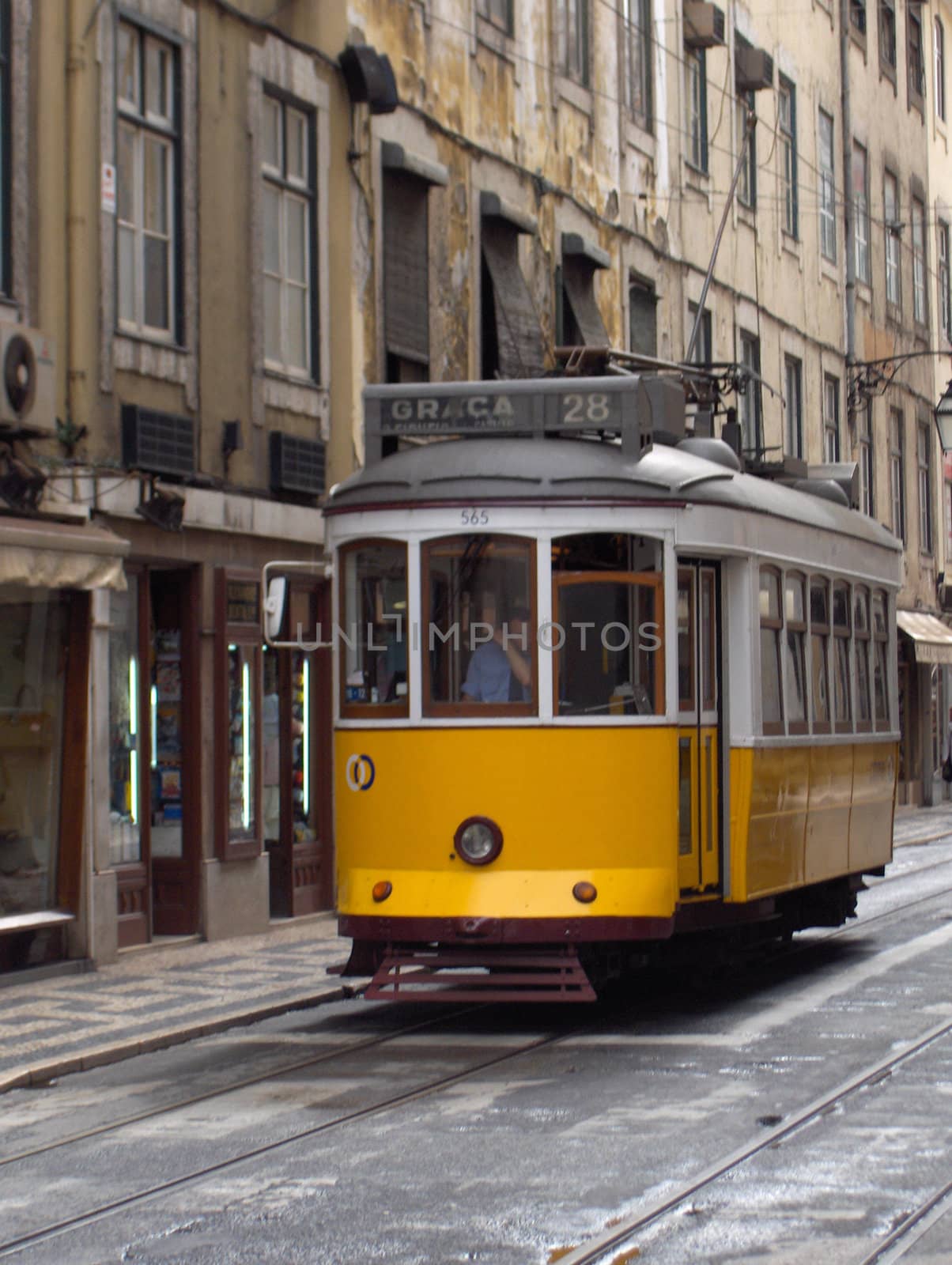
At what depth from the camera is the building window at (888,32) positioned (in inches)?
1582

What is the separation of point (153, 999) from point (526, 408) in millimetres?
4135

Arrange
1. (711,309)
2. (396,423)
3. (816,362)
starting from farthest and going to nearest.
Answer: (816,362)
(711,309)
(396,423)

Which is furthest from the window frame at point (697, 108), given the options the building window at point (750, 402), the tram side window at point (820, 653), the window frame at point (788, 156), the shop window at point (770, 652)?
the shop window at point (770, 652)

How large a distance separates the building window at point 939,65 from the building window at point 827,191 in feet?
30.3

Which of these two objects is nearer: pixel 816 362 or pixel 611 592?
pixel 611 592

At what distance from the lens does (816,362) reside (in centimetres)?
3491

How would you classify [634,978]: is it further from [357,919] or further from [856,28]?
[856,28]

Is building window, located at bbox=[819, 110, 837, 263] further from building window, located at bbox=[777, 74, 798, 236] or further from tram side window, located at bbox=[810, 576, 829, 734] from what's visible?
tram side window, located at bbox=[810, 576, 829, 734]

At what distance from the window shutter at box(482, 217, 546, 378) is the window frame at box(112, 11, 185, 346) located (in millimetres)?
5799

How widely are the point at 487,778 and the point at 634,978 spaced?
3.15 m

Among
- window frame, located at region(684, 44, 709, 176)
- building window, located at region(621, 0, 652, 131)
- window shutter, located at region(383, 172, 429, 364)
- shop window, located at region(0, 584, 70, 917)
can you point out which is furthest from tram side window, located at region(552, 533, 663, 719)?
window frame, located at region(684, 44, 709, 176)

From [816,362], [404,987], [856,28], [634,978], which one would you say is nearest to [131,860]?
[404,987]

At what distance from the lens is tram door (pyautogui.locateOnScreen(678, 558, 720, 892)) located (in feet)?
→ 39.4

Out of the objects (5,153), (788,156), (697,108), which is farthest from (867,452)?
(5,153)
